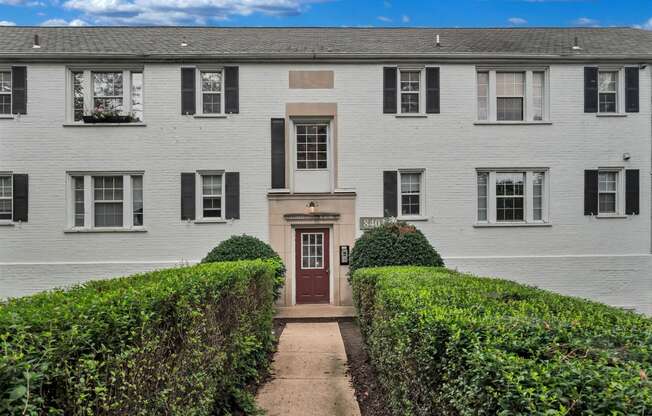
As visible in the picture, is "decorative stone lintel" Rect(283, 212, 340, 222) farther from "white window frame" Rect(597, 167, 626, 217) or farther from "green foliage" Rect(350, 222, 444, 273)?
"white window frame" Rect(597, 167, 626, 217)

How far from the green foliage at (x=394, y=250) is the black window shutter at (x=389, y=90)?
4.10m

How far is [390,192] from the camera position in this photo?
1469cm

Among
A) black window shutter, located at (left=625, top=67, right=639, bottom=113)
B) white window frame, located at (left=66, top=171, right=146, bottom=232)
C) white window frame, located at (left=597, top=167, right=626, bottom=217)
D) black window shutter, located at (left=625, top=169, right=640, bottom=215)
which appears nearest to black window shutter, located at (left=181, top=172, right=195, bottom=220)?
white window frame, located at (left=66, top=171, right=146, bottom=232)

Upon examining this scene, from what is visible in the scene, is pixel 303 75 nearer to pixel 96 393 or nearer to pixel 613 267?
pixel 613 267

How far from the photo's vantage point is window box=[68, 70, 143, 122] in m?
14.5

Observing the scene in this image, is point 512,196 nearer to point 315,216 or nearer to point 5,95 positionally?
point 315,216

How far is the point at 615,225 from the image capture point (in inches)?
583

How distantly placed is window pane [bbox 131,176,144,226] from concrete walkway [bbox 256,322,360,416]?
6.82 m

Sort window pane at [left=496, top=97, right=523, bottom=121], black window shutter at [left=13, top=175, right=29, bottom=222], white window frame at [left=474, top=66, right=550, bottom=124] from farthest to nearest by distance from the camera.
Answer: window pane at [left=496, top=97, right=523, bottom=121] < white window frame at [left=474, top=66, right=550, bottom=124] < black window shutter at [left=13, top=175, right=29, bottom=222]

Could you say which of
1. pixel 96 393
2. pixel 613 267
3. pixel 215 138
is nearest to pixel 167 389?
pixel 96 393

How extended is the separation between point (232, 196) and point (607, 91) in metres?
12.7

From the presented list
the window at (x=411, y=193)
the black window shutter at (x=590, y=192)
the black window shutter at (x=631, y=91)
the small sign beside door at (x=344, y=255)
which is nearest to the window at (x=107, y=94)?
the small sign beside door at (x=344, y=255)

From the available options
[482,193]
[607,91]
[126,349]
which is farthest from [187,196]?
[607,91]

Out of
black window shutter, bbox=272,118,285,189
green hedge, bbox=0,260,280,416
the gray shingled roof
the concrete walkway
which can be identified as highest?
the gray shingled roof
